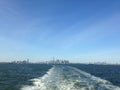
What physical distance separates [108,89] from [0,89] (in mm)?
20318

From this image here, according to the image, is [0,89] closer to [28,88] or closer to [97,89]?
[28,88]

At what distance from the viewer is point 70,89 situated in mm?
40875

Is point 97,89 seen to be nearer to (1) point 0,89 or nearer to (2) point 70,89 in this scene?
(2) point 70,89

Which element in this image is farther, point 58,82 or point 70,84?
point 58,82

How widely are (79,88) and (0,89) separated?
14910mm

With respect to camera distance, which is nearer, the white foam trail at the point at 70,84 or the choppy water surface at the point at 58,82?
the white foam trail at the point at 70,84

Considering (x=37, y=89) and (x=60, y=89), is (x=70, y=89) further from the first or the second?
(x=37, y=89)

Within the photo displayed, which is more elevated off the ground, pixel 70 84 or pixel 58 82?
pixel 58 82

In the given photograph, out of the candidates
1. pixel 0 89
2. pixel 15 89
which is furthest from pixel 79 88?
pixel 0 89

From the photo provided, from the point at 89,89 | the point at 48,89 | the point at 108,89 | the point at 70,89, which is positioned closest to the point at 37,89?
the point at 48,89

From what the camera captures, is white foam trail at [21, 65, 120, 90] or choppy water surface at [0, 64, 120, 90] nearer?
white foam trail at [21, 65, 120, 90]

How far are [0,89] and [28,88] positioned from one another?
5289mm

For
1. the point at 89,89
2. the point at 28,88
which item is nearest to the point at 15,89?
the point at 28,88

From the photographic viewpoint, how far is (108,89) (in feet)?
136
